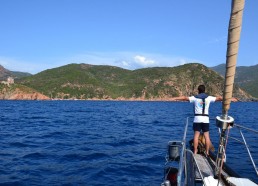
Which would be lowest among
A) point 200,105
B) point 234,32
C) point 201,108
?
point 201,108

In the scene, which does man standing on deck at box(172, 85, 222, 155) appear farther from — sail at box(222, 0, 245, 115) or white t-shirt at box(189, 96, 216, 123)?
sail at box(222, 0, 245, 115)

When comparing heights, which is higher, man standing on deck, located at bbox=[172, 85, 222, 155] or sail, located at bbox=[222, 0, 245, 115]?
sail, located at bbox=[222, 0, 245, 115]

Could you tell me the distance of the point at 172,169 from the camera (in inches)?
Result: 410

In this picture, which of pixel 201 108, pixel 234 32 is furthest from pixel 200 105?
pixel 234 32

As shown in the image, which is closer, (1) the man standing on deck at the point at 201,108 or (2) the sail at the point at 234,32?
(2) the sail at the point at 234,32

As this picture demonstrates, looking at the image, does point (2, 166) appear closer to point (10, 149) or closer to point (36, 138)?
point (10, 149)

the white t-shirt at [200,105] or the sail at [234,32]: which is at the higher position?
the sail at [234,32]

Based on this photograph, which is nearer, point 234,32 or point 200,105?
point 234,32

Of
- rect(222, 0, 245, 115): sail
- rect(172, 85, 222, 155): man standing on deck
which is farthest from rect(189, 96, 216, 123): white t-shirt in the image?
rect(222, 0, 245, 115): sail

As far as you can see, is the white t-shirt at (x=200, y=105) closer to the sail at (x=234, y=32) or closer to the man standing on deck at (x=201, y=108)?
the man standing on deck at (x=201, y=108)

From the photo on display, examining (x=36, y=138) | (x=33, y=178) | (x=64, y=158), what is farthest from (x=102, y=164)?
(x=36, y=138)

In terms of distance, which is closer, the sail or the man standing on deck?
the sail

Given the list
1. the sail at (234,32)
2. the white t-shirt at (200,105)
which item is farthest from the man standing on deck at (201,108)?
the sail at (234,32)

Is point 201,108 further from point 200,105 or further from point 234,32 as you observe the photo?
point 234,32
